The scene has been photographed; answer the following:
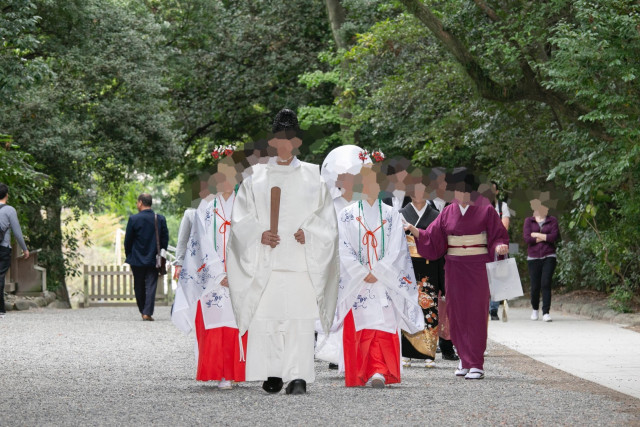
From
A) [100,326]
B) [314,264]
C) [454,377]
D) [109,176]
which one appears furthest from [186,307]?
[109,176]

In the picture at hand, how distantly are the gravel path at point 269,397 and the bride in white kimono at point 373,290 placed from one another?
275mm

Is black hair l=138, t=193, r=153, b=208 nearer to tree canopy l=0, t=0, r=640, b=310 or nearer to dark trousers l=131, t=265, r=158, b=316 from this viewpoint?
dark trousers l=131, t=265, r=158, b=316

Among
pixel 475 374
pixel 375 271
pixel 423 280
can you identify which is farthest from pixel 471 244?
pixel 423 280

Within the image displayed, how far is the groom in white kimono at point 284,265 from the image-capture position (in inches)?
313

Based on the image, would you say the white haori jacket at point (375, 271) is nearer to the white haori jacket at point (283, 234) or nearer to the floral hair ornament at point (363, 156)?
the white haori jacket at point (283, 234)

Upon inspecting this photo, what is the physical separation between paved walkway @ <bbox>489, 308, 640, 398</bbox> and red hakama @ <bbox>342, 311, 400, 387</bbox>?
69.1 inches

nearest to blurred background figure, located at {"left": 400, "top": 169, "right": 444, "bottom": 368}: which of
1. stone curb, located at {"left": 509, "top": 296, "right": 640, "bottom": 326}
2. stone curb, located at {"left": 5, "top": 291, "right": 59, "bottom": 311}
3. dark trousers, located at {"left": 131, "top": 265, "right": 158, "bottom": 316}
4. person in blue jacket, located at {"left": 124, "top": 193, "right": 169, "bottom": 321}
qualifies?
stone curb, located at {"left": 509, "top": 296, "right": 640, "bottom": 326}

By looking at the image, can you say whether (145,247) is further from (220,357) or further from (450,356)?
(220,357)

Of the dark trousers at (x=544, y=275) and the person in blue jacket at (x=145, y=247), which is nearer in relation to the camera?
the dark trousers at (x=544, y=275)

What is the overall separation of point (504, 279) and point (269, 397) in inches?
115

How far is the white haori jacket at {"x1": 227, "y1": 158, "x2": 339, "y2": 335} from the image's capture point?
26.5ft

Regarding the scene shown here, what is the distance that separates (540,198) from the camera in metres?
17.0

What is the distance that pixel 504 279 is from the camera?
9.77 meters

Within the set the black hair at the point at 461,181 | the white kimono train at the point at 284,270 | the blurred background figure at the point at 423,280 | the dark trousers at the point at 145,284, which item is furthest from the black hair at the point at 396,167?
the dark trousers at the point at 145,284
